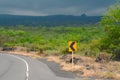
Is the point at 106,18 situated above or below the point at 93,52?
above

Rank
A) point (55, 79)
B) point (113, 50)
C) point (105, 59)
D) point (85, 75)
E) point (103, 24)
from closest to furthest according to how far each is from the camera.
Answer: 1. point (55, 79)
2. point (85, 75)
3. point (105, 59)
4. point (113, 50)
5. point (103, 24)

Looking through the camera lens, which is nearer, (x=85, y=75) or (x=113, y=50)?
(x=85, y=75)

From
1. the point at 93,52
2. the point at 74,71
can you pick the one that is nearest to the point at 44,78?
the point at 74,71

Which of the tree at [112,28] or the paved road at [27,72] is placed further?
the tree at [112,28]

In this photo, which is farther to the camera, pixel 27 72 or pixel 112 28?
pixel 112 28

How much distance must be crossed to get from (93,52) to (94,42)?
1583 millimetres

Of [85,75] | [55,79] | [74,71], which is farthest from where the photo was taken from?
[74,71]

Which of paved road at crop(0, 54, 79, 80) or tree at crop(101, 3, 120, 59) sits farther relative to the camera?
tree at crop(101, 3, 120, 59)

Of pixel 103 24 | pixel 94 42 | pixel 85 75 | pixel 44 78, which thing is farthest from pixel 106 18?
pixel 44 78

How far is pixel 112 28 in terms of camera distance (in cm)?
4238

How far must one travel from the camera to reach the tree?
1665 inches

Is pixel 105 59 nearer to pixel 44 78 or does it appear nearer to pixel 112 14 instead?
pixel 112 14

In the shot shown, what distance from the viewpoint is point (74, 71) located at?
28344 mm

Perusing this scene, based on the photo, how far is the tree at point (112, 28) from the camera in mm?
42281
